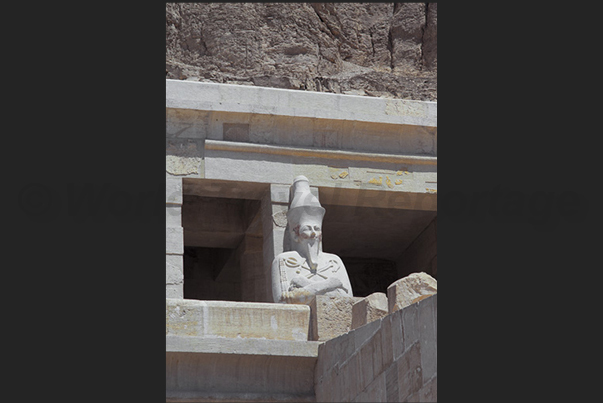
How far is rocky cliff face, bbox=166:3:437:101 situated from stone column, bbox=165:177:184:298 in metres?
2.25

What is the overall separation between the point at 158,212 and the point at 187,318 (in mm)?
5267

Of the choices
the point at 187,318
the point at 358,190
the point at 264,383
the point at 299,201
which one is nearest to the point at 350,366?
the point at 264,383

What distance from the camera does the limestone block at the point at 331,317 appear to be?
686 centimetres

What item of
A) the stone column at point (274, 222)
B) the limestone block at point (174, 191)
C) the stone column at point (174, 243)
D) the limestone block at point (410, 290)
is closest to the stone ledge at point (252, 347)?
the limestone block at point (410, 290)

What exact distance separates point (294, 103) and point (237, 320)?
4162mm

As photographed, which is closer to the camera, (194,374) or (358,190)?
(194,374)

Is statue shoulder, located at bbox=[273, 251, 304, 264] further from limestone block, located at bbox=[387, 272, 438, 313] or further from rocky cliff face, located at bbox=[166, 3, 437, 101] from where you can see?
rocky cliff face, located at bbox=[166, 3, 437, 101]

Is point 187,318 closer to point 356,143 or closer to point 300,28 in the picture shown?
point 356,143

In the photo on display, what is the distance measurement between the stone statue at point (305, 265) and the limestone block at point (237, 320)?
1026mm

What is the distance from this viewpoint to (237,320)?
7.27 metres

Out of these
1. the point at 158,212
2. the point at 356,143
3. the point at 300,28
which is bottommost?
the point at 158,212

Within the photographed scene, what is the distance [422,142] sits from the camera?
1120 centimetres

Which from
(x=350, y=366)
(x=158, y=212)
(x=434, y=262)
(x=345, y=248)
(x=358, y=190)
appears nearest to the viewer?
(x=158, y=212)

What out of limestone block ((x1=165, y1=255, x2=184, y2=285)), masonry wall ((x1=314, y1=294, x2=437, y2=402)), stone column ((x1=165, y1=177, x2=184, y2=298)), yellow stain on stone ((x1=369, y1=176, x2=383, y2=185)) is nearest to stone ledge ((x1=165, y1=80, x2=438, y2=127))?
yellow stain on stone ((x1=369, y1=176, x2=383, y2=185))
